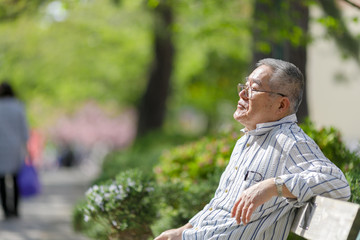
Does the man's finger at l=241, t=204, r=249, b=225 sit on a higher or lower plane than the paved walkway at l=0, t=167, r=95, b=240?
higher

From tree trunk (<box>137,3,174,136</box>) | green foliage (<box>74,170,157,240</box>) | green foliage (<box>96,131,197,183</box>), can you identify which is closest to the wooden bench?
green foliage (<box>74,170,157,240</box>)

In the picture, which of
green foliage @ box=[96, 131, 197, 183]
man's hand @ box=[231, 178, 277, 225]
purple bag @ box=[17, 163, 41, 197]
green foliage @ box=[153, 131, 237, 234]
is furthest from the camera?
purple bag @ box=[17, 163, 41, 197]

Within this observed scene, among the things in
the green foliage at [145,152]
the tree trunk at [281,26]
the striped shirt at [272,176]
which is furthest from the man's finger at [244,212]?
the green foliage at [145,152]

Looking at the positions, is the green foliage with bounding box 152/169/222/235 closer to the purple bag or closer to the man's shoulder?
the man's shoulder

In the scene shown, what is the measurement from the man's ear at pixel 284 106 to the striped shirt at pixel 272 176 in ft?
0.13

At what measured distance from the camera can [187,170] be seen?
8094mm

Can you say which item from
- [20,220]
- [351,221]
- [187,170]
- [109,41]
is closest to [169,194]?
[187,170]

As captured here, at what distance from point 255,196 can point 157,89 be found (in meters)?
15.9

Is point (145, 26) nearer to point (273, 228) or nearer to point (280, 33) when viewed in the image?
point (280, 33)

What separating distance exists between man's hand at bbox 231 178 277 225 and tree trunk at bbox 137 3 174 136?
1441 cm

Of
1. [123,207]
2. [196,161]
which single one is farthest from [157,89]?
[123,207]

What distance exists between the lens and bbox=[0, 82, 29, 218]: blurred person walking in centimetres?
1040

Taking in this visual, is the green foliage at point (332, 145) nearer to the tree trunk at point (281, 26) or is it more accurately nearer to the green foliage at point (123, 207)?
the green foliage at point (123, 207)

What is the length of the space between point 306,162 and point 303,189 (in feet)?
0.49
